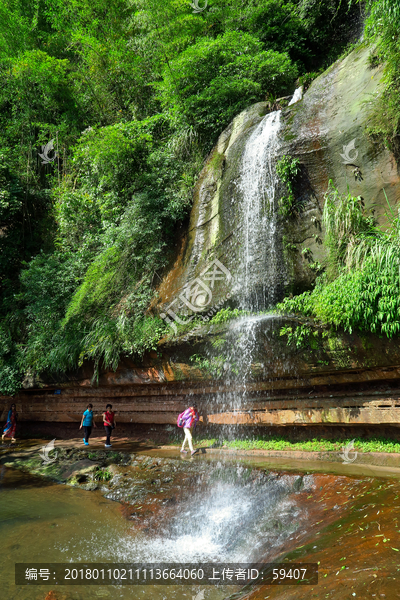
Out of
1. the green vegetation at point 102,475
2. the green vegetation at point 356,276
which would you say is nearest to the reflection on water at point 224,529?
the green vegetation at point 102,475

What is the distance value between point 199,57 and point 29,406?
13.9 metres

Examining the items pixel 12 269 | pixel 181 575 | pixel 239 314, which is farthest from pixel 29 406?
pixel 181 575

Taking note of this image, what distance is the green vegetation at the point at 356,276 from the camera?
20.7 feet

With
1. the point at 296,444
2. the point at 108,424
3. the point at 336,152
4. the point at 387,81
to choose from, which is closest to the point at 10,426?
the point at 108,424

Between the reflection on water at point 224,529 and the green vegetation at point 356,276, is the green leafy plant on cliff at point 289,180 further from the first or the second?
the reflection on water at point 224,529

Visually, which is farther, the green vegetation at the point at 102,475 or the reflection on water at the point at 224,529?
the green vegetation at the point at 102,475

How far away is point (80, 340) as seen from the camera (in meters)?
11.7

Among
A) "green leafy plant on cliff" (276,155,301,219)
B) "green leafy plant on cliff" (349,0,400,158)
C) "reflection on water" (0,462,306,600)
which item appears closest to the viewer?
"reflection on water" (0,462,306,600)

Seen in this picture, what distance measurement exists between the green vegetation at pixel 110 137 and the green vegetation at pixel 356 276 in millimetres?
4254

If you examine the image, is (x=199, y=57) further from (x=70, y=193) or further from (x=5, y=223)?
(x=5, y=223)

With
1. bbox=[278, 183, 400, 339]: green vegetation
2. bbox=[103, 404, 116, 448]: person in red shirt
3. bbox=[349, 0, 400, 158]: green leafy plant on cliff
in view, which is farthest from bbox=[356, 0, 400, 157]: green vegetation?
bbox=[103, 404, 116, 448]: person in red shirt

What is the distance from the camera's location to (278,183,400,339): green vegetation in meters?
6.32

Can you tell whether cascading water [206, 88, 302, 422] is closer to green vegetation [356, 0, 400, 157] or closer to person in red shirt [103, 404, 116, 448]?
green vegetation [356, 0, 400, 157]

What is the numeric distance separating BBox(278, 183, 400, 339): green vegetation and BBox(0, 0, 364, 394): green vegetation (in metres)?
4.25
